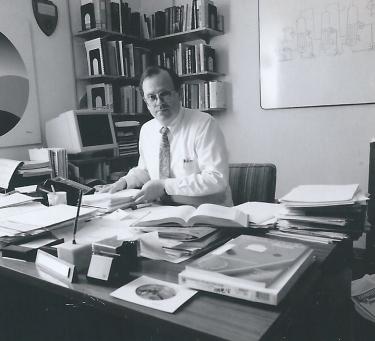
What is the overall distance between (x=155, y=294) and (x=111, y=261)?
134mm

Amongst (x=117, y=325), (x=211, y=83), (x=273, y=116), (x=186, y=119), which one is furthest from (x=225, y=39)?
(x=117, y=325)

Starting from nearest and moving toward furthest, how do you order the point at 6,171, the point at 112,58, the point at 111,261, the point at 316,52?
the point at 111,261
the point at 6,171
the point at 316,52
the point at 112,58

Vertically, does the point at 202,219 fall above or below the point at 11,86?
below

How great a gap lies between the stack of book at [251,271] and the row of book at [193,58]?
106 inches

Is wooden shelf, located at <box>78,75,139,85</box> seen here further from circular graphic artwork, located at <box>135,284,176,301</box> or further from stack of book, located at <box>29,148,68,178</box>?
circular graphic artwork, located at <box>135,284,176,301</box>

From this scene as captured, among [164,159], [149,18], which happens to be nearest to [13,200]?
[164,159]

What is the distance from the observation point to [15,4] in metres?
2.91

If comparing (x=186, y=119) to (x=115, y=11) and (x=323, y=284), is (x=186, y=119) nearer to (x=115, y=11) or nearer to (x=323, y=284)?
(x=323, y=284)

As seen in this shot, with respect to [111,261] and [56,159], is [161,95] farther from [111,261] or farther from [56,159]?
[111,261]

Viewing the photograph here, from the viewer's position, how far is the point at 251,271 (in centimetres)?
78

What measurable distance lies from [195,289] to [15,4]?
9.53 feet

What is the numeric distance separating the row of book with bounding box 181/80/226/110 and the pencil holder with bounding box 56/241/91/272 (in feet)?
8.72

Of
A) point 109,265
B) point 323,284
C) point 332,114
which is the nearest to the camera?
point 109,265

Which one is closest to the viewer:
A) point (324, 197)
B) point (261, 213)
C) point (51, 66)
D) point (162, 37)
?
point (324, 197)
